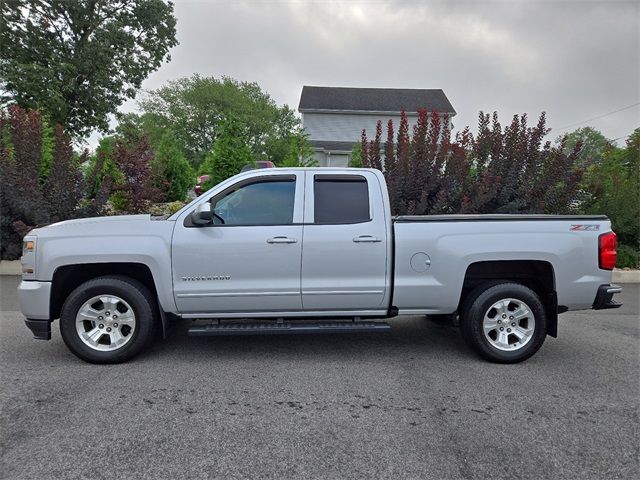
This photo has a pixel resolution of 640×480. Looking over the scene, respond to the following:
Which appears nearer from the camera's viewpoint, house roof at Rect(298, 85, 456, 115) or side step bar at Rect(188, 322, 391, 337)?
side step bar at Rect(188, 322, 391, 337)

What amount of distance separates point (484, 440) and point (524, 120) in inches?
329

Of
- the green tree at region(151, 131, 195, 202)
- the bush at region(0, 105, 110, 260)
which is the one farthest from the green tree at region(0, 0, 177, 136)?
the bush at region(0, 105, 110, 260)

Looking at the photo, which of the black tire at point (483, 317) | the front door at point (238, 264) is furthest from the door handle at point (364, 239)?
the black tire at point (483, 317)

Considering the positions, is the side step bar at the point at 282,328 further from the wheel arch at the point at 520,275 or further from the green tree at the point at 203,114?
the green tree at the point at 203,114

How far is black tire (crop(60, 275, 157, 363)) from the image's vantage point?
4.01 meters

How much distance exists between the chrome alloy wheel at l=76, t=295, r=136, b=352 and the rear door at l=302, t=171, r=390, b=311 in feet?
5.81

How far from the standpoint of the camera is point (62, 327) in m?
4.02

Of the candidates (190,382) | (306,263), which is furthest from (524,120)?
(190,382)

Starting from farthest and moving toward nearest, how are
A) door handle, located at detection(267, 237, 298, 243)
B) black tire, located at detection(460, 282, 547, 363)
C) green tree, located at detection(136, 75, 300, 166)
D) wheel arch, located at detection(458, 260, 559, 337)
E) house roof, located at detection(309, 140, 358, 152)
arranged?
1. green tree, located at detection(136, 75, 300, 166)
2. house roof, located at detection(309, 140, 358, 152)
3. wheel arch, located at detection(458, 260, 559, 337)
4. black tire, located at detection(460, 282, 547, 363)
5. door handle, located at detection(267, 237, 298, 243)

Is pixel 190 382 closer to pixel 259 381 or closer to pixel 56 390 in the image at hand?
pixel 259 381

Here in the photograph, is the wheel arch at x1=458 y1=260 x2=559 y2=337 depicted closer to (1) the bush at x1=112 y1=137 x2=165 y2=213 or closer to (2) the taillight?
(2) the taillight

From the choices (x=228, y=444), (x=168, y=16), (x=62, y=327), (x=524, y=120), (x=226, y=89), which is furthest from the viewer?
(x=226, y=89)

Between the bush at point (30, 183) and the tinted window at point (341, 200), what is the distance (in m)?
6.60

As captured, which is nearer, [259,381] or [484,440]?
[484,440]
